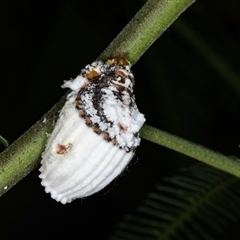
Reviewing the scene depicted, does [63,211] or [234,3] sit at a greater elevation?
[234,3]

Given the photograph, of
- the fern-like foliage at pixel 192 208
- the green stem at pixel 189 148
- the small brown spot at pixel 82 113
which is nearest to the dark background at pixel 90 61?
the fern-like foliage at pixel 192 208

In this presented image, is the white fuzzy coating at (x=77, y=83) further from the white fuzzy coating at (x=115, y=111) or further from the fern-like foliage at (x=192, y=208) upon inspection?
the fern-like foliage at (x=192, y=208)

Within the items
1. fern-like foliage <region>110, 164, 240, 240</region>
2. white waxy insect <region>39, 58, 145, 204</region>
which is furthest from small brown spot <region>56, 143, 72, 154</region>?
fern-like foliage <region>110, 164, 240, 240</region>

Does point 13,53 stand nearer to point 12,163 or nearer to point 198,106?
point 198,106

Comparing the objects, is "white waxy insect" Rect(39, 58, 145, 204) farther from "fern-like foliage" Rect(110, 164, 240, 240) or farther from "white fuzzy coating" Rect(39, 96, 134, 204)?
"fern-like foliage" Rect(110, 164, 240, 240)

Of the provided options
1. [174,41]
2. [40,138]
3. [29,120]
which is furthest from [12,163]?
[174,41]

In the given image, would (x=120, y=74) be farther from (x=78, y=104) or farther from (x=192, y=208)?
(x=192, y=208)
